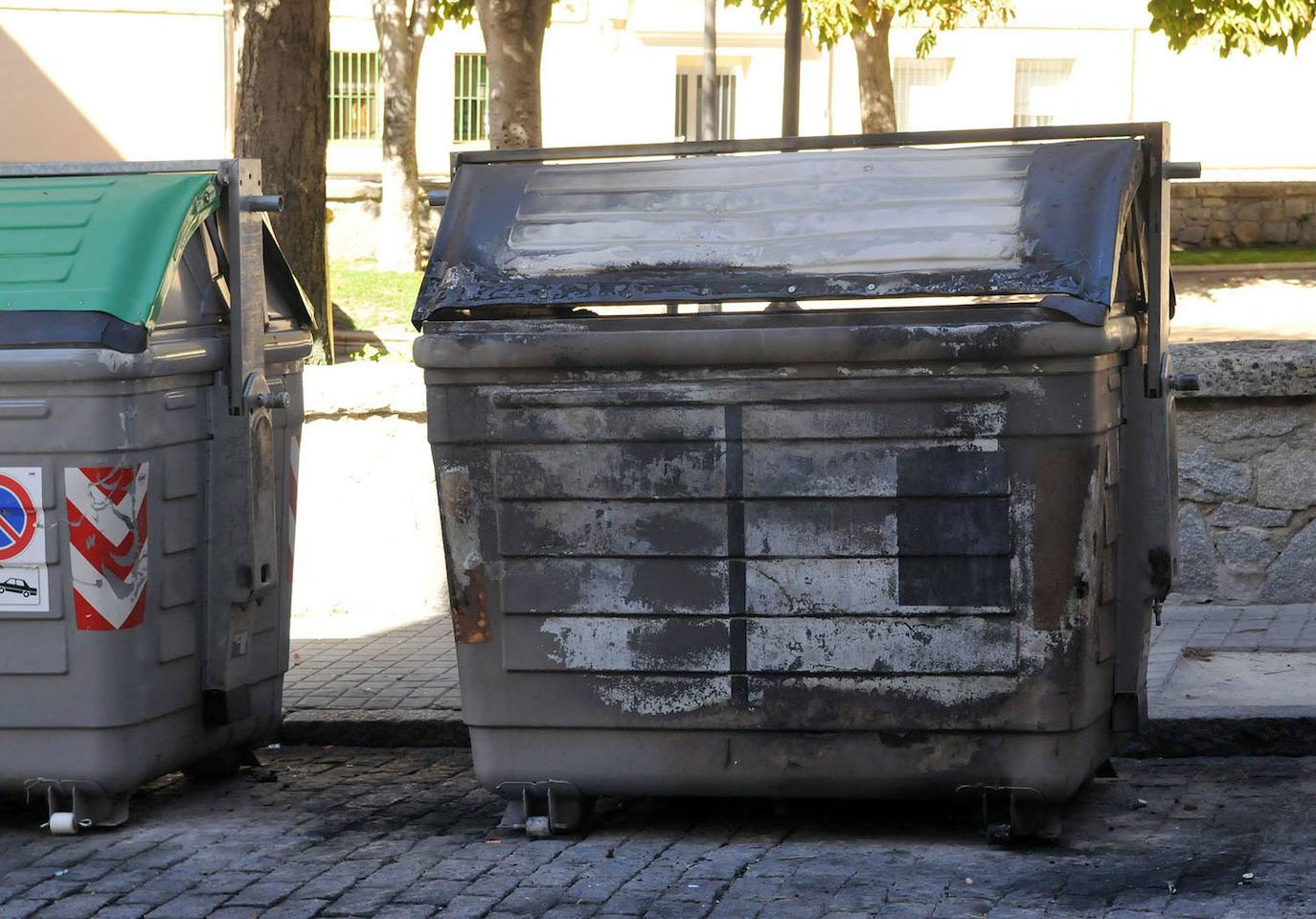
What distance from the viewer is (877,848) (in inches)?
176

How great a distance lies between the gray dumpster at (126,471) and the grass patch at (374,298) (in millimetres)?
11242

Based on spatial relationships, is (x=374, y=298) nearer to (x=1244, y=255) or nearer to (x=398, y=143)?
(x=398, y=143)

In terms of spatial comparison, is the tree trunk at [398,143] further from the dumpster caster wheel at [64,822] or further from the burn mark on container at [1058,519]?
the burn mark on container at [1058,519]

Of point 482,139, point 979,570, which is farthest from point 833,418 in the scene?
point 482,139

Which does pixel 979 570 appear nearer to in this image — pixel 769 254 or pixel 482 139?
pixel 769 254

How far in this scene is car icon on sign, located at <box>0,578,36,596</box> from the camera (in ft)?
15.0

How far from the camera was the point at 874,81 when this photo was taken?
22031mm

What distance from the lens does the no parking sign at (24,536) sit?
4.55m

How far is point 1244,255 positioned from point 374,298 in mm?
11757

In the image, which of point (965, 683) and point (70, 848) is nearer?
point (965, 683)

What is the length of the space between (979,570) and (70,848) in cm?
231

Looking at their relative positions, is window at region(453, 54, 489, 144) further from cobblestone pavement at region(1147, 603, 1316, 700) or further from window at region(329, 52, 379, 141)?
cobblestone pavement at region(1147, 603, 1316, 700)

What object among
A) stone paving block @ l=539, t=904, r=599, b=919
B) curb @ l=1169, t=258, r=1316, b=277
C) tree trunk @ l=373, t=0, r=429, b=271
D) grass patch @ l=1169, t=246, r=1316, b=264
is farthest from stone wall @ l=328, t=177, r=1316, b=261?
stone paving block @ l=539, t=904, r=599, b=919

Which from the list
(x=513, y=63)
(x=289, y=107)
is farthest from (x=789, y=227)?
(x=513, y=63)
